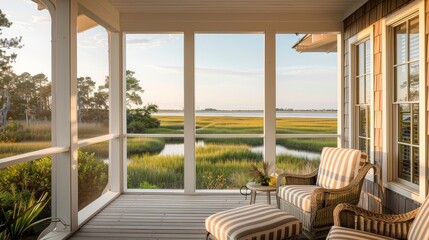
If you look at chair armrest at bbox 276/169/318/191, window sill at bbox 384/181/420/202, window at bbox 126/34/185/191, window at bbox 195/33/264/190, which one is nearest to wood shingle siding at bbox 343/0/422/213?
window sill at bbox 384/181/420/202

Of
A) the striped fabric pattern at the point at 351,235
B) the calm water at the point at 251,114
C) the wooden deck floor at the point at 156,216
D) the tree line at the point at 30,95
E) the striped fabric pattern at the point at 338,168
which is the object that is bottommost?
the wooden deck floor at the point at 156,216

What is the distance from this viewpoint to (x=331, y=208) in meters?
3.09

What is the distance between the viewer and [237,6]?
4.62 meters

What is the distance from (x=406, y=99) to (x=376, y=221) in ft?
5.31

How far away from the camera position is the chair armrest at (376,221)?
2.26 m

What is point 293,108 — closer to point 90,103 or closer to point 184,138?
point 184,138

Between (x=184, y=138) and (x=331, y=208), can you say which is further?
(x=184, y=138)

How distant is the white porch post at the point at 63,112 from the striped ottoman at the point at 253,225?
1.68 m

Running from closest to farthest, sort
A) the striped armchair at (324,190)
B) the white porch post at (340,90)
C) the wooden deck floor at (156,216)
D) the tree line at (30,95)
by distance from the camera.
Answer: the tree line at (30,95), the striped armchair at (324,190), the wooden deck floor at (156,216), the white porch post at (340,90)

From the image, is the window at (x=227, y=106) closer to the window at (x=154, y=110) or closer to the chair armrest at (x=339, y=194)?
the window at (x=154, y=110)

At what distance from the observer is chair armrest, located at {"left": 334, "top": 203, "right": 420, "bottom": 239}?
7.41ft

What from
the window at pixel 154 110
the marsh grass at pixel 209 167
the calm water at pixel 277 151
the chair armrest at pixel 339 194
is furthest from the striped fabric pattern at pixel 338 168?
the window at pixel 154 110

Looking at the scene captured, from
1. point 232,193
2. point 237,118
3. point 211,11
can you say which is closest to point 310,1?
point 211,11

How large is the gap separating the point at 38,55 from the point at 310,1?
348cm
